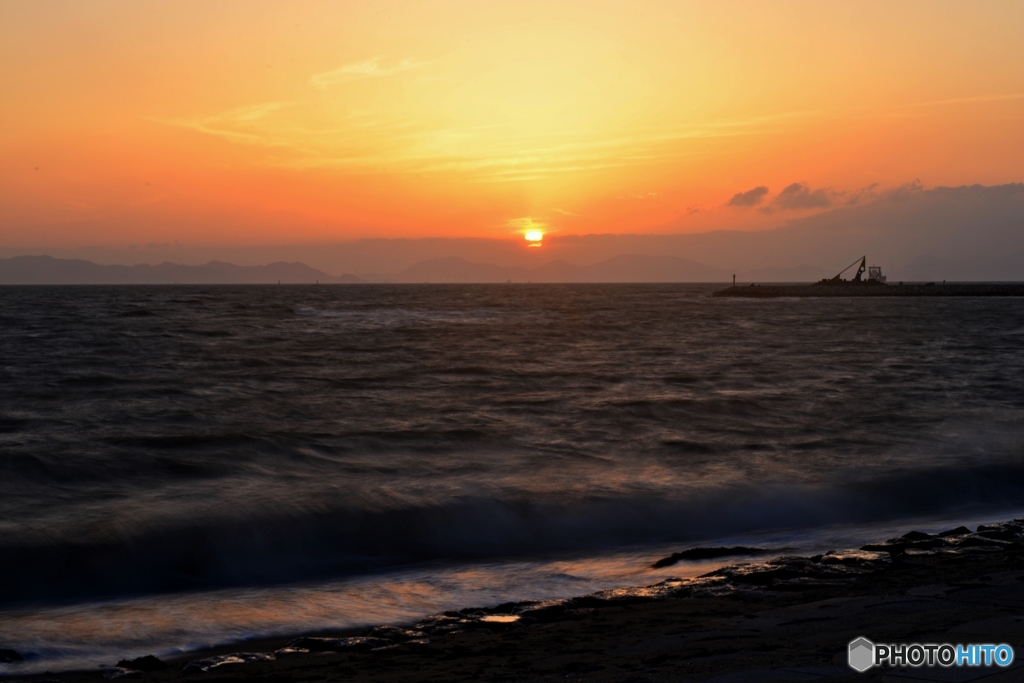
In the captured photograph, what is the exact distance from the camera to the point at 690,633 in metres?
6.81

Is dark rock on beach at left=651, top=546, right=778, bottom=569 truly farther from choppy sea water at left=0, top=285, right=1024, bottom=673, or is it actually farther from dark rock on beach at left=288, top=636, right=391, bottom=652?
dark rock on beach at left=288, top=636, right=391, bottom=652

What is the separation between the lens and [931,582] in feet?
26.4

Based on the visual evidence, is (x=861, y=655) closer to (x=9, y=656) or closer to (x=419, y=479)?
(x=9, y=656)

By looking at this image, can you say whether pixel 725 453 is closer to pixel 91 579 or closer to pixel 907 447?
pixel 907 447

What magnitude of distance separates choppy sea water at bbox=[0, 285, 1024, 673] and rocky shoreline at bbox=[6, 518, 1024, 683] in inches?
41.9

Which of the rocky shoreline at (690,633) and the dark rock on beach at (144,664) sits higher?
the rocky shoreline at (690,633)

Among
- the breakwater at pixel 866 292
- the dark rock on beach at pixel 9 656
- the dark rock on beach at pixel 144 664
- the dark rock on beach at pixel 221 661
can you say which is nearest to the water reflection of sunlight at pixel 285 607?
the dark rock on beach at pixel 9 656

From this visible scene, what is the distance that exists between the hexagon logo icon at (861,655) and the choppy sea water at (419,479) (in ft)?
12.8

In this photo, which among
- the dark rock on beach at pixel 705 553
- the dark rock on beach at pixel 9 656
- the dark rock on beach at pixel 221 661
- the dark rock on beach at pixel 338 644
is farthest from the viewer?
the dark rock on beach at pixel 705 553

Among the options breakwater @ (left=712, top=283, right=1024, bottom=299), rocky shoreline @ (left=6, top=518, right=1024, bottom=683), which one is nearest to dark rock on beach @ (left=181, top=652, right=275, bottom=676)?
rocky shoreline @ (left=6, top=518, right=1024, bottom=683)

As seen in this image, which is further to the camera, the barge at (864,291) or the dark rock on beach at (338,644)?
the barge at (864,291)

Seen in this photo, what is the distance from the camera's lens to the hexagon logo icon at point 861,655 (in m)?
5.29

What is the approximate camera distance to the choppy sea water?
32.6 feet

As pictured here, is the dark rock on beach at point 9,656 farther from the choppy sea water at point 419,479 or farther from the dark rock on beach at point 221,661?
the dark rock on beach at point 221,661
